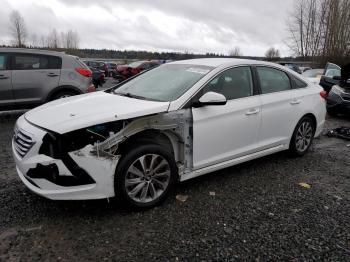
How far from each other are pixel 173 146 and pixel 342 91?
6.92m

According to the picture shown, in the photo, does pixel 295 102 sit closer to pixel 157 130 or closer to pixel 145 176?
pixel 157 130

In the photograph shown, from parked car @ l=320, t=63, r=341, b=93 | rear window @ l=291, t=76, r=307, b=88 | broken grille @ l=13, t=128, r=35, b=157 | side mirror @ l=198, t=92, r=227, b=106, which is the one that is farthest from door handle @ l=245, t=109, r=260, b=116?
parked car @ l=320, t=63, r=341, b=93

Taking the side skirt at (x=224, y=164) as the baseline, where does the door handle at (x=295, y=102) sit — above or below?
above

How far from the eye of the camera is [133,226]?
3260 millimetres

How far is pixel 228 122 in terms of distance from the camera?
4.09 m

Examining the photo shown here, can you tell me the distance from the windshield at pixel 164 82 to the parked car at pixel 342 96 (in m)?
6.09

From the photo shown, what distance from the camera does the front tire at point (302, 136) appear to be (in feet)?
17.3

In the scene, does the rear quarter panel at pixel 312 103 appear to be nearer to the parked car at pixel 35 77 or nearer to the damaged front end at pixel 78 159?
the damaged front end at pixel 78 159

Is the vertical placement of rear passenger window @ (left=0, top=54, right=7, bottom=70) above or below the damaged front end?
above

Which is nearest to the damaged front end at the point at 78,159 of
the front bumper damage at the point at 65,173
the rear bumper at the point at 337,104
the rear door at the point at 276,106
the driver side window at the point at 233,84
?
the front bumper damage at the point at 65,173

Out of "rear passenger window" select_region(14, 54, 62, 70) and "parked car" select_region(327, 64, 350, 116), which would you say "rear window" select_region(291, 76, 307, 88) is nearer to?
"parked car" select_region(327, 64, 350, 116)

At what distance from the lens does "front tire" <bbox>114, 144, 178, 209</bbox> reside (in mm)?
3309

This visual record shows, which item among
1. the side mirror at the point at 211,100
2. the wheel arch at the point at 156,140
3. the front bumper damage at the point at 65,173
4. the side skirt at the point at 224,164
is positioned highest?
the side mirror at the point at 211,100

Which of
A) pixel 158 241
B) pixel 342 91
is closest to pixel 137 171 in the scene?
pixel 158 241
